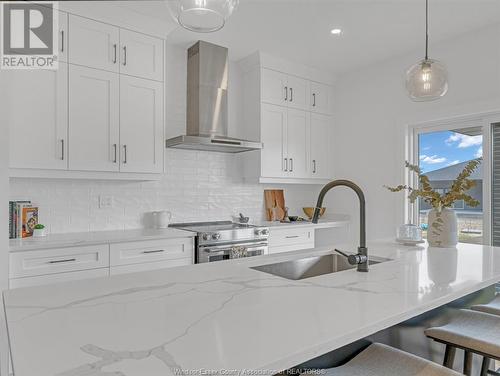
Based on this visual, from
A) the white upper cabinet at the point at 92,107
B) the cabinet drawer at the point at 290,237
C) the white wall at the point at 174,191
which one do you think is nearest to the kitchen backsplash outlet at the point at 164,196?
the white wall at the point at 174,191

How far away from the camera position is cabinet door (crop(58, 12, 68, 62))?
2701 mm

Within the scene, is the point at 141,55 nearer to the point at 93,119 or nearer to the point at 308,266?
the point at 93,119

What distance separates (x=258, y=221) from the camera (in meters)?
4.31

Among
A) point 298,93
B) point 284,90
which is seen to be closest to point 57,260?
point 284,90

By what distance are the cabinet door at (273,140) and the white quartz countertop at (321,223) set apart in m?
0.54

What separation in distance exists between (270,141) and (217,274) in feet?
8.70

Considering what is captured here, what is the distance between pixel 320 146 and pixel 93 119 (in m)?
2.66

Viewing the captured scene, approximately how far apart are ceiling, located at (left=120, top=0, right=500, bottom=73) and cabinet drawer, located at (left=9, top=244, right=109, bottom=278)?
194 cm

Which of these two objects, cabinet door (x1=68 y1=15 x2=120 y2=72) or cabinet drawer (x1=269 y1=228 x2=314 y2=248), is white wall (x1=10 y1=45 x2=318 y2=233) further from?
cabinet door (x1=68 y1=15 x2=120 y2=72)

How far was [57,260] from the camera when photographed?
8.11 ft

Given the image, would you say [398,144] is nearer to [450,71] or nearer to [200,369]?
[450,71]

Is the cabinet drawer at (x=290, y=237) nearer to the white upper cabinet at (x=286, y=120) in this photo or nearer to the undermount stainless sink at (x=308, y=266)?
the white upper cabinet at (x=286, y=120)

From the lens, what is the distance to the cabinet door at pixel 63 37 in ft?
8.86

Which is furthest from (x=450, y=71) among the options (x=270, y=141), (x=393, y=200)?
(x=270, y=141)
